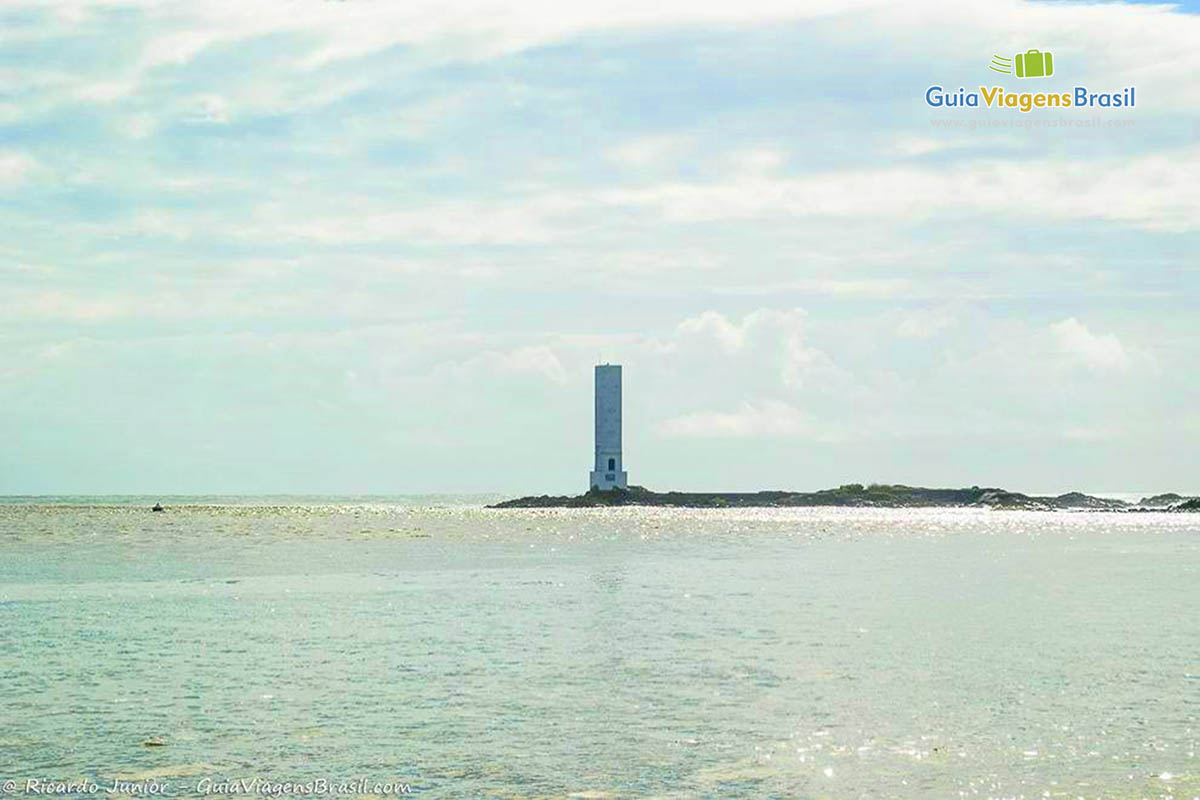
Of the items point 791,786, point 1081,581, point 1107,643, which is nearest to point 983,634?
point 1107,643

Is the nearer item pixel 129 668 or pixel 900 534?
pixel 129 668

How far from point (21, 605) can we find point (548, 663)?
85.4ft

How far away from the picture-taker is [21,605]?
50250 mm

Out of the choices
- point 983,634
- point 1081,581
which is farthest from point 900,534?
point 983,634

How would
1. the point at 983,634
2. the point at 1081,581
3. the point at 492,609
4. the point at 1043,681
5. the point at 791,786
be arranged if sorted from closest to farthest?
the point at 791,786 < the point at 1043,681 < the point at 983,634 < the point at 492,609 < the point at 1081,581

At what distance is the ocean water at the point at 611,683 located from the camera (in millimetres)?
21078

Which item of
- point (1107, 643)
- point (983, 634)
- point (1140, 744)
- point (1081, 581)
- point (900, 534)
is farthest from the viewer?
point (900, 534)

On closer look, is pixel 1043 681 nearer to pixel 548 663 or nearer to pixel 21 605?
pixel 548 663

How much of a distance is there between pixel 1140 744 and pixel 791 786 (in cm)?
683

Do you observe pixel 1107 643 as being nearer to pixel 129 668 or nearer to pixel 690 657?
pixel 690 657

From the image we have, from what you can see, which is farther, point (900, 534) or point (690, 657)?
point (900, 534)

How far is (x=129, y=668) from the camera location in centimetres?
3256

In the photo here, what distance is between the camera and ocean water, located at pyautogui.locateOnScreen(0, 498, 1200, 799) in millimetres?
21078

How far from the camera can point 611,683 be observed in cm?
3014
